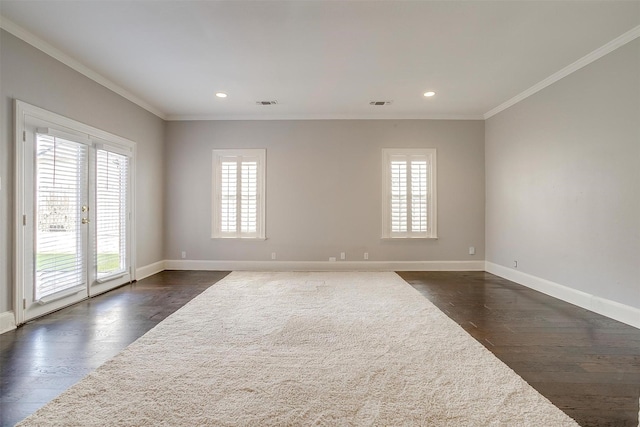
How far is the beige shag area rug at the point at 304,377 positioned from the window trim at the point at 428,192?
7.82 ft

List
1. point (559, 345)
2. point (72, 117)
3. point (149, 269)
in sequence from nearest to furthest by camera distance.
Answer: point (559, 345)
point (72, 117)
point (149, 269)

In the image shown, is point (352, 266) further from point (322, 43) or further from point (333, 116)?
point (322, 43)

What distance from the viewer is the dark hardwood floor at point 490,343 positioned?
1.76m

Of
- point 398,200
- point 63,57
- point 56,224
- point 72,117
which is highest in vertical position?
point 63,57

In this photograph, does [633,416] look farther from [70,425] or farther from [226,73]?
[226,73]

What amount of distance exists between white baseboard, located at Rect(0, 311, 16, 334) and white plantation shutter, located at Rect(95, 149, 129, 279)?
1.15 metres

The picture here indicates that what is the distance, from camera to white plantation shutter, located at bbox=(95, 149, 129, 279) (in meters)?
3.93

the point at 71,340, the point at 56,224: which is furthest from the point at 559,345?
the point at 56,224

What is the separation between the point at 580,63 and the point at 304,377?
4.58m

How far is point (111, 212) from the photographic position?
13.7 ft

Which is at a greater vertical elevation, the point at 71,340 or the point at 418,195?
the point at 418,195

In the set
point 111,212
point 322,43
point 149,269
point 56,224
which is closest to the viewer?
point 322,43

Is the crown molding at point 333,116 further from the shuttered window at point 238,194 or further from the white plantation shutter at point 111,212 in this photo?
the white plantation shutter at point 111,212

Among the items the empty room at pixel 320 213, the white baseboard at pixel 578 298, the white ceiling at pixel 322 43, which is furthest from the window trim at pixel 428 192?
the white baseboard at pixel 578 298
